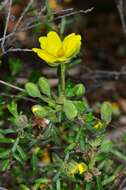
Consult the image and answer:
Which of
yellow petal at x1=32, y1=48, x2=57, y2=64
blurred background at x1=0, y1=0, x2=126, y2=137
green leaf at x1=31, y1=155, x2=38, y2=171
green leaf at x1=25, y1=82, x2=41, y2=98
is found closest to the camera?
yellow petal at x1=32, y1=48, x2=57, y2=64

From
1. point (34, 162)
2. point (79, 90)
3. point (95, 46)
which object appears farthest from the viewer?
point (95, 46)

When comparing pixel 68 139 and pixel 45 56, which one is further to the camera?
pixel 68 139

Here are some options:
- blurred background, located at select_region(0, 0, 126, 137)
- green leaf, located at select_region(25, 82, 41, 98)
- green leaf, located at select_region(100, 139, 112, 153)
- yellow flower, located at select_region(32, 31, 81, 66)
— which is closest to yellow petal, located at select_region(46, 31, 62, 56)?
yellow flower, located at select_region(32, 31, 81, 66)

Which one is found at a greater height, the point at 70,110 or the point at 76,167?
the point at 70,110

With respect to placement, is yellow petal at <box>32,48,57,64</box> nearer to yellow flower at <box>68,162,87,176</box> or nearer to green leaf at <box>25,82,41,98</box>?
green leaf at <box>25,82,41,98</box>

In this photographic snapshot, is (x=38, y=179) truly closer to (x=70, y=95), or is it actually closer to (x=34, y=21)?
(x=70, y=95)

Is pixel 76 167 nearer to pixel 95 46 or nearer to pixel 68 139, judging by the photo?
pixel 68 139

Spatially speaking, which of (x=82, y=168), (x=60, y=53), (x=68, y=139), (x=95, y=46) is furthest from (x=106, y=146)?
(x=95, y=46)

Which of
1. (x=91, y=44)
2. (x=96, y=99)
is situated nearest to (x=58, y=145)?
(x=96, y=99)
